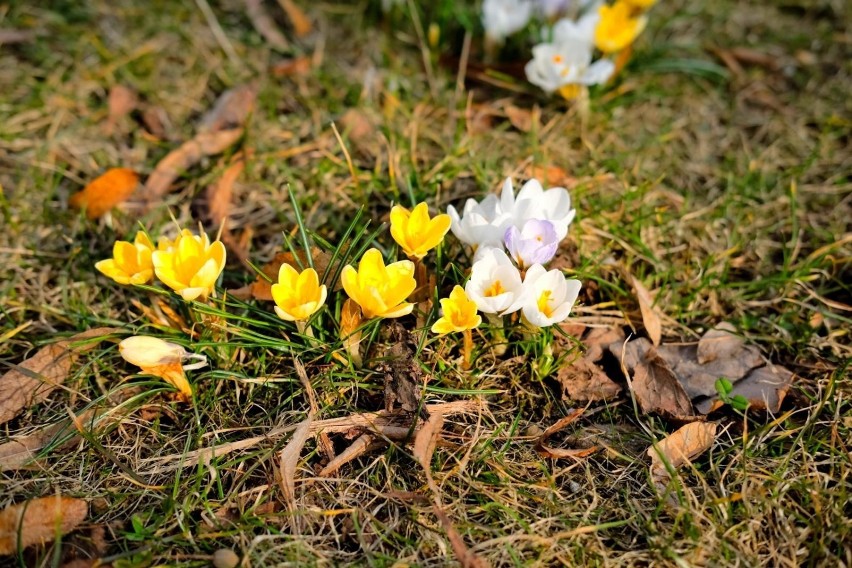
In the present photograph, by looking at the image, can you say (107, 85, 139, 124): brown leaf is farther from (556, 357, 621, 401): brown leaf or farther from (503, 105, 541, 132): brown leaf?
(556, 357, 621, 401): brown leaf

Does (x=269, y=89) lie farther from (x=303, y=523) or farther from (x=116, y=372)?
(x=303, y=523)

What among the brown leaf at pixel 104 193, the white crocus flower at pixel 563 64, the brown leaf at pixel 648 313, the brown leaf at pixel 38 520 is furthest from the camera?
the white crocus flower at pixel 563 64

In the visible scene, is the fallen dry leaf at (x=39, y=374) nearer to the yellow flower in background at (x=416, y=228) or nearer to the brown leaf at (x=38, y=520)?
the brown leaf at (x=38, y=520)

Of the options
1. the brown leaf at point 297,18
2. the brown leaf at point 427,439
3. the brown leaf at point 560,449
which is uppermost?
the brown leaf at point 297,18

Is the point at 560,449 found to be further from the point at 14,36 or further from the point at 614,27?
the point at 14,36

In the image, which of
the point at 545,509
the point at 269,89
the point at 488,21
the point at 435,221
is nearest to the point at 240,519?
the point at 545,509

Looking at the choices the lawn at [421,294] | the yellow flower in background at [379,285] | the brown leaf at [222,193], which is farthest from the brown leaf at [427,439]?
the brown leaf at [222,193]

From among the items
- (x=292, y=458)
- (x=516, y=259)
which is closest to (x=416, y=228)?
(x=516, y=259)
